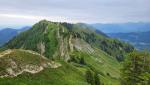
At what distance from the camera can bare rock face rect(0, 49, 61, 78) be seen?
8275 cm

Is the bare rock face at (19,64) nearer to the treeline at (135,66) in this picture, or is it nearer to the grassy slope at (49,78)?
the grassy slope at (49,78)

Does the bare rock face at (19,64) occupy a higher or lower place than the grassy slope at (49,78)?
higher

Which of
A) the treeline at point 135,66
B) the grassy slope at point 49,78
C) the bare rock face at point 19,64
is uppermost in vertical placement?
the treeline at point 135,66

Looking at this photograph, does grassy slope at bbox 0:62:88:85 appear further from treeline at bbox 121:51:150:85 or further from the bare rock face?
treeline at bbox 121:51:150:85

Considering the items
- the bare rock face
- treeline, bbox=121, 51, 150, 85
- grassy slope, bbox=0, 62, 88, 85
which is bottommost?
grassy slope, bbox=0, 62, 88, 85

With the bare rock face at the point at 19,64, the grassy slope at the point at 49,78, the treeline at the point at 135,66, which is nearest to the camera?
the treeline at the point at 135,66

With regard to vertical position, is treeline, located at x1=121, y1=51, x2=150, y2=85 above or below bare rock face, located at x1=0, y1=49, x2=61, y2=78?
above

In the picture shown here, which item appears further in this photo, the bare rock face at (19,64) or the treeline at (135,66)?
the bare rock face at (19,64)

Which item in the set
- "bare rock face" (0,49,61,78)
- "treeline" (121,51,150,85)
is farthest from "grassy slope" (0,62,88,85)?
"treeline" (121,51,150,85)

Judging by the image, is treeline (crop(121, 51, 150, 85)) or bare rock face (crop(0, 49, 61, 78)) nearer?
treeline (crop(121, 51, 150, 85))

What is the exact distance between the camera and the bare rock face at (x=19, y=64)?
82.8m

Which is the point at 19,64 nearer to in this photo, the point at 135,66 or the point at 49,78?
the point at 49,78

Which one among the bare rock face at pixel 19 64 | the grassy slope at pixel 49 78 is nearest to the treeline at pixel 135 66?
the grassy slope at pixel 49 78

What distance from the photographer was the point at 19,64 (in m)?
87.9
